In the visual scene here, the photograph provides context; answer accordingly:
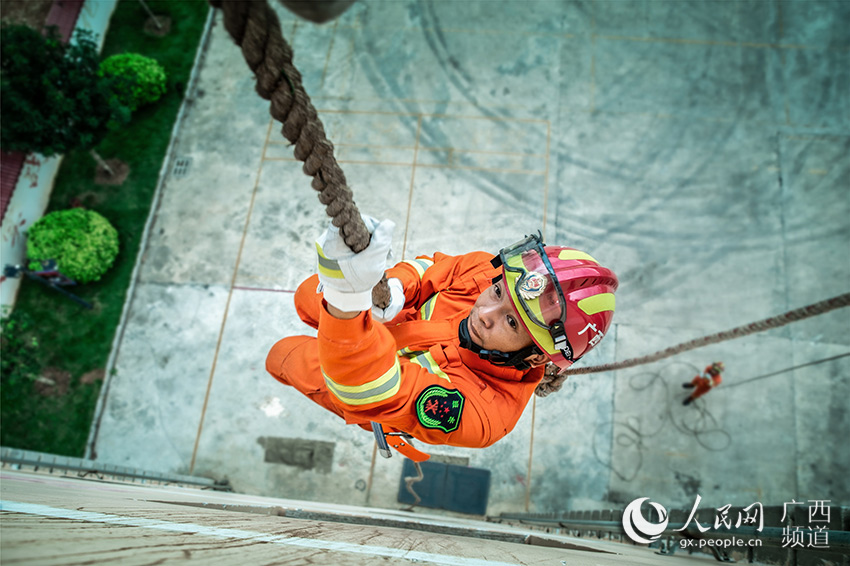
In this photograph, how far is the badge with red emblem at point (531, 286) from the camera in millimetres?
3416

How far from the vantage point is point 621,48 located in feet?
32.8

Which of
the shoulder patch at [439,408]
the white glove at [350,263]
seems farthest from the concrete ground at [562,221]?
the white glove at [350,263]

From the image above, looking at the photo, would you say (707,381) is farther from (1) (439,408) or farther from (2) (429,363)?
(1) (439,408)

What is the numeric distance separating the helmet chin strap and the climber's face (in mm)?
26

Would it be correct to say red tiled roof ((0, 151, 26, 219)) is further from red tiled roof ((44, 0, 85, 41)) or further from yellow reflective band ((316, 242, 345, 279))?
yellow reflective band ((316, 242, 345, 279))

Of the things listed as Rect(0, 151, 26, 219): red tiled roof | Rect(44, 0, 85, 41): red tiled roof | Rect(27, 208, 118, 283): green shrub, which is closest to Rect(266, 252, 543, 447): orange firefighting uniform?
Rect(27, 208, 118, 283): green shrub

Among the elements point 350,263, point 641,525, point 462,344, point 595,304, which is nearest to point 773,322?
point 595,304

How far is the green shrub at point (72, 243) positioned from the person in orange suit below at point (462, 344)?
5992 millimetres

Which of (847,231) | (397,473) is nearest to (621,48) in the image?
(847,231)

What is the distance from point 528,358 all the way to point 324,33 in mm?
8724

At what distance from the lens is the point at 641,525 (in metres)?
4.03

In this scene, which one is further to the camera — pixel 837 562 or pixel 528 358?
pixel 528 358

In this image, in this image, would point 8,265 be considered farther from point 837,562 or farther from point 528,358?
point 837,562

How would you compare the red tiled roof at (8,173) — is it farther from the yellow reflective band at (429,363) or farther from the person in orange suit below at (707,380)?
the person in orange suit below at (707,380)
